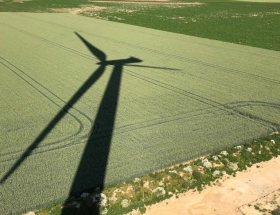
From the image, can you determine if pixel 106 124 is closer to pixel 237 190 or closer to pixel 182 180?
pixel 182 180

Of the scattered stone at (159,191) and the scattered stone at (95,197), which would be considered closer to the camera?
the scattered stone at (95,197)

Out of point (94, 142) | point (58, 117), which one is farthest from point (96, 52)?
point (94, 142)

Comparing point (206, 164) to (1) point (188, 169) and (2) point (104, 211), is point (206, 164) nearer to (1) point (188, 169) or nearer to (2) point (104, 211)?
(1) point (188, 169)

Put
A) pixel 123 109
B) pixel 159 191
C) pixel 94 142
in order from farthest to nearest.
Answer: pixel 123 109
pixel 94 142
pixel 159 191

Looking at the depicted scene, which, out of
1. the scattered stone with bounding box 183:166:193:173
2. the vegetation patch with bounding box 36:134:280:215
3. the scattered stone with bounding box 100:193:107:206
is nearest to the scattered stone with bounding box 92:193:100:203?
the vegetation patch with bounding box 36:134:280:215

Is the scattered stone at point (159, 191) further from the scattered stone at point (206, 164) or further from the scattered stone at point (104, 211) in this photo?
the scattered stone at point (206, 164)

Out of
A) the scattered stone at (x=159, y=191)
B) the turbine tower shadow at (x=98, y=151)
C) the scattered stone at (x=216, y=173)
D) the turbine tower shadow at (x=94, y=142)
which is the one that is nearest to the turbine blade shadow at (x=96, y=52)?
the turbine tower shadow at (x=94, y=142)

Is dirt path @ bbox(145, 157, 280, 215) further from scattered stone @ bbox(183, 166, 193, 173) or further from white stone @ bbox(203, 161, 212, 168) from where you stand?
scattered stone @ bbox(183, 166, 193, 173)
